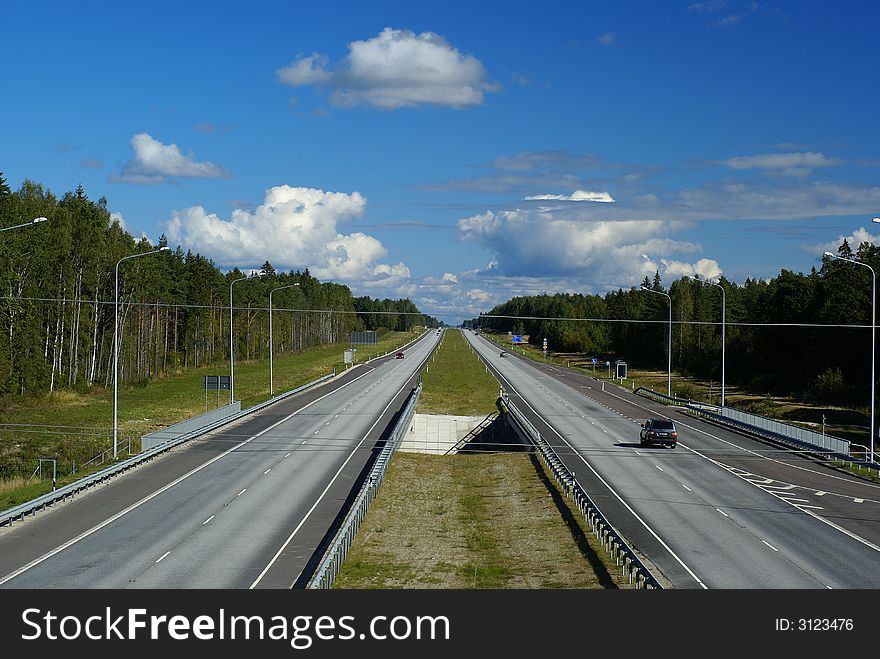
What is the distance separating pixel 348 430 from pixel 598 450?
16075mm

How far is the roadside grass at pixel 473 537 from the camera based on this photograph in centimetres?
2489

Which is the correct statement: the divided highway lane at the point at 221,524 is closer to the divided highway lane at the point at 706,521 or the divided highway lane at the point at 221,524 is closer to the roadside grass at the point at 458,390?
the divided highway lane at the point at 706,521

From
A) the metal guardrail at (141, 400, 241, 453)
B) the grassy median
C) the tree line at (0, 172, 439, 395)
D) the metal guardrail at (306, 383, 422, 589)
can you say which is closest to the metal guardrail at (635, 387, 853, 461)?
the grassy median

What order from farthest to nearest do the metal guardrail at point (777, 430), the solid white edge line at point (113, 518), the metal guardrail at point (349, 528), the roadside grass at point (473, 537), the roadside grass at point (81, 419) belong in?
the metal guardrail at point (777, 430) < the roadside grass at point (81, 419) < the roadside grass at point (473, 537) < the solid white edge line at point (113, 518) < the metal guardrail at point (349, 528)

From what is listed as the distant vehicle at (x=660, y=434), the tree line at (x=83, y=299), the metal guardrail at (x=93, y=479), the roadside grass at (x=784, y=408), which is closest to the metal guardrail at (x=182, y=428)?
the metal guardrail at (x=93, y=479)

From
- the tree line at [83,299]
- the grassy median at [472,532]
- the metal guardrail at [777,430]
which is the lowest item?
the grassy median at [472,532]

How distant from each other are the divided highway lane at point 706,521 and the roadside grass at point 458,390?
2158 centimetres

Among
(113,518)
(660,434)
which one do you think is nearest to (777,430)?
(660,434)

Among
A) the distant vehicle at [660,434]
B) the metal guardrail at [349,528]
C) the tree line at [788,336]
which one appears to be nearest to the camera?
the metal guardrail at [349,528]

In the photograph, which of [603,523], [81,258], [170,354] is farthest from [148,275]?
[603,523]

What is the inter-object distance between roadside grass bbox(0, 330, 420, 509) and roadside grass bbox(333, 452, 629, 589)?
13534 mm

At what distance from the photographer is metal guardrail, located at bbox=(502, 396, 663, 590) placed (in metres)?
22.8

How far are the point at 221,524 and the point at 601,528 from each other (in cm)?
1215

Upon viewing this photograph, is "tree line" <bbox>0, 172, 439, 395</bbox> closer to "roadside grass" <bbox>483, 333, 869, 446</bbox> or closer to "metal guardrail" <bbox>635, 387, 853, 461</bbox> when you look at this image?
"metal guardrail" <bbox>635, 387, 853, 461</bbox>
